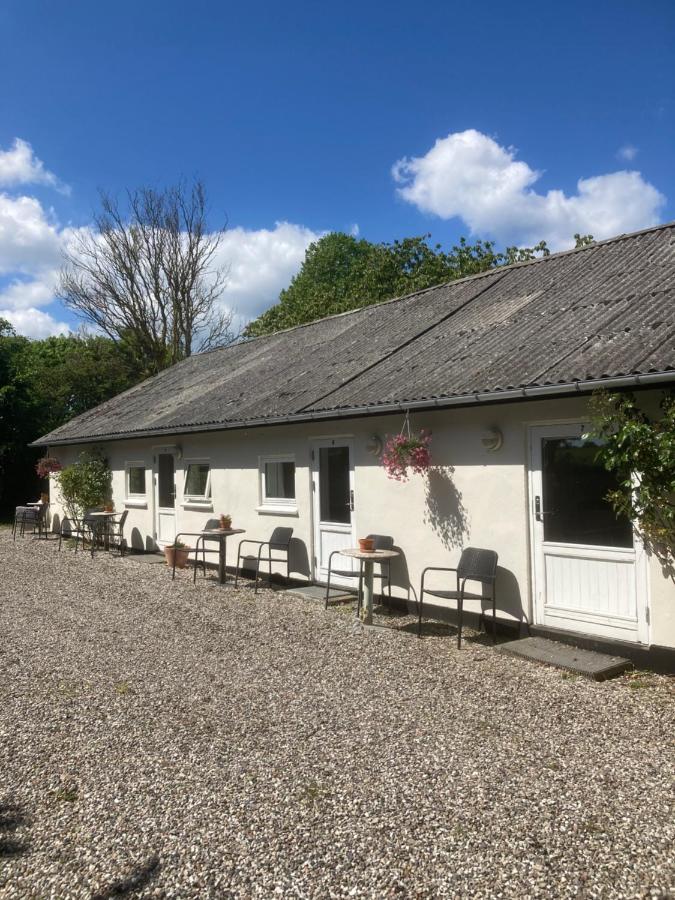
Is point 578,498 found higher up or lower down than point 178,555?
higher up

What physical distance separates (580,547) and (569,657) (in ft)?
3.41

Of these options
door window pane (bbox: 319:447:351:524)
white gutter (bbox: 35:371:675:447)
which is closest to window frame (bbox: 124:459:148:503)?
white gutter (bbox: 35:371:675:447)

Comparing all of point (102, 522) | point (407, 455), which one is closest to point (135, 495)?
point (102, 522)

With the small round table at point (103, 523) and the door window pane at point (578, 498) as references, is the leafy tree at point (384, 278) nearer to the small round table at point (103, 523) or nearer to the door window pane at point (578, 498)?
the small round table at point (103, 523)

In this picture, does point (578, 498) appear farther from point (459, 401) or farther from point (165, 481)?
point (165, 481)

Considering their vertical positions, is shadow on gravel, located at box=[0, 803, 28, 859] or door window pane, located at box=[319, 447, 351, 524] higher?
door window pane, located at box=[319, 447, 351, 524]

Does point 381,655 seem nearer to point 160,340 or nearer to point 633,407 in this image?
point 633,407

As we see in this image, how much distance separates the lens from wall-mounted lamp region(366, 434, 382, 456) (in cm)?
877

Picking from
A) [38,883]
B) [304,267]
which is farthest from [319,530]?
[304,267]

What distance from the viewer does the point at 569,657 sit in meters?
6.18

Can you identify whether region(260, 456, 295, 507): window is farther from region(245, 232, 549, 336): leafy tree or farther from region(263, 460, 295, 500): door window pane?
region(245, 232, 549, 336): leafy tree

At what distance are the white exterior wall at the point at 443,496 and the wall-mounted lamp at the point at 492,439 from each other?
47 millimetres

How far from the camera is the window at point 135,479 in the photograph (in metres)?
15.3

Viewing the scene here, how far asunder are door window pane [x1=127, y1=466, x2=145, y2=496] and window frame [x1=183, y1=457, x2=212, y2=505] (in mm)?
2297
